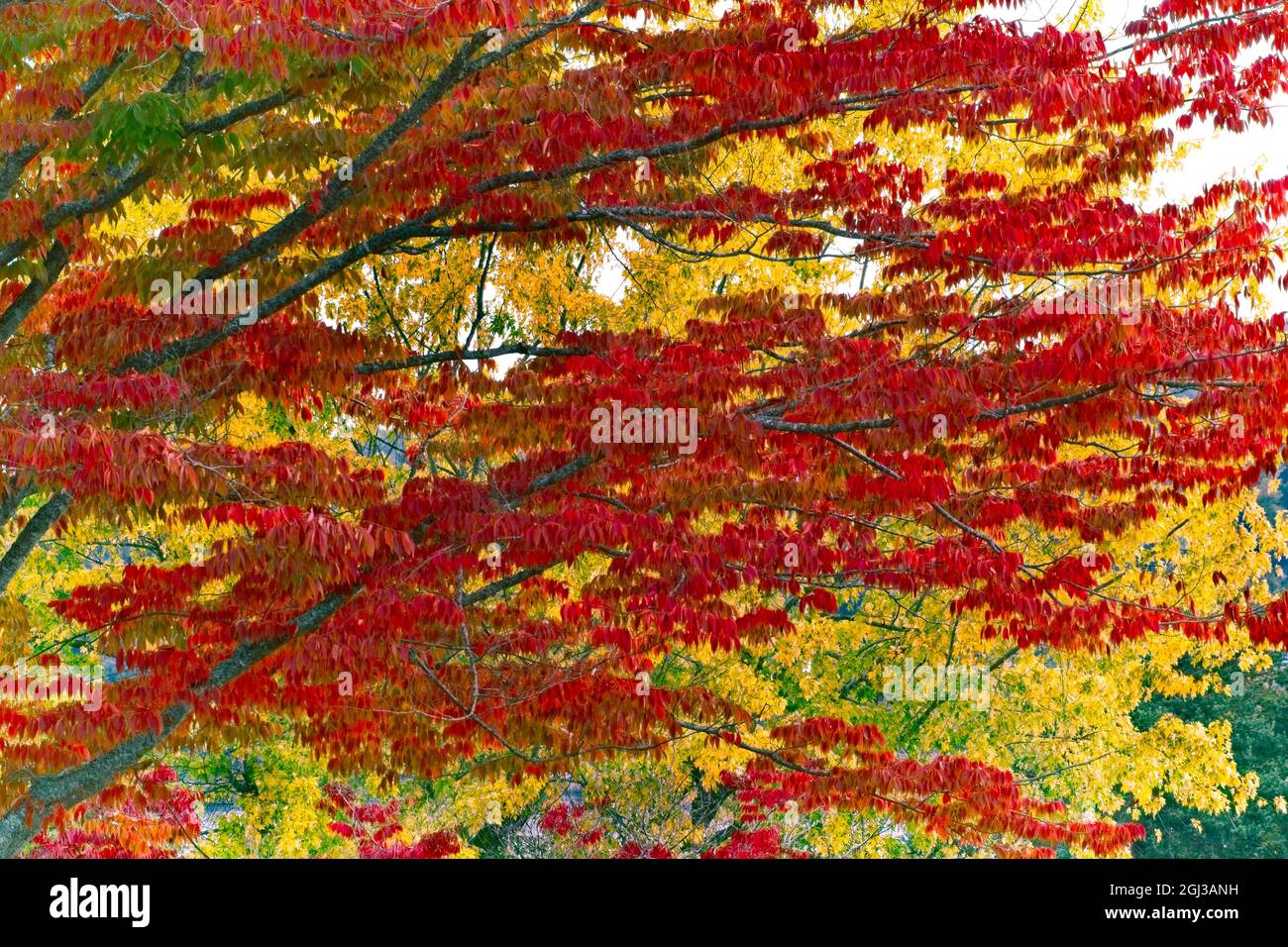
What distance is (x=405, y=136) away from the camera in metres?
7.66

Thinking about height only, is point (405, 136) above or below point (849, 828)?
above

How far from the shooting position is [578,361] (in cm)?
Result: 816

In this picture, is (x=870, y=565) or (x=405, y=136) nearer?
(x=405, y=136)

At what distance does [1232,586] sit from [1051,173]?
555cm

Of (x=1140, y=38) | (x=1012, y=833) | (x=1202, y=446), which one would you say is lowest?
(x=1012, y=833)

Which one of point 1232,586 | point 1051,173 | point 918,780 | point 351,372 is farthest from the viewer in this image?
point 1232,586

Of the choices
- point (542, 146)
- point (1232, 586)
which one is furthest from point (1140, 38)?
point (1232, 586)

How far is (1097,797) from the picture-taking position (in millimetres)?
16281

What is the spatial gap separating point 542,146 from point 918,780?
5073mm

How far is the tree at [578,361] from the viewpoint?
21.2ft

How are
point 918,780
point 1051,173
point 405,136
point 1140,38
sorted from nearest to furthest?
1. point 1140,38
2. point 405,136
3. point 918,780
4. point 1051,173

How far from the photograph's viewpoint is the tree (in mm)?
6473

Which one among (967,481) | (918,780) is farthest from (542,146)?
(918,780)

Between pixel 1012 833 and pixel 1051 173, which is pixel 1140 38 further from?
pixel 1051 173
